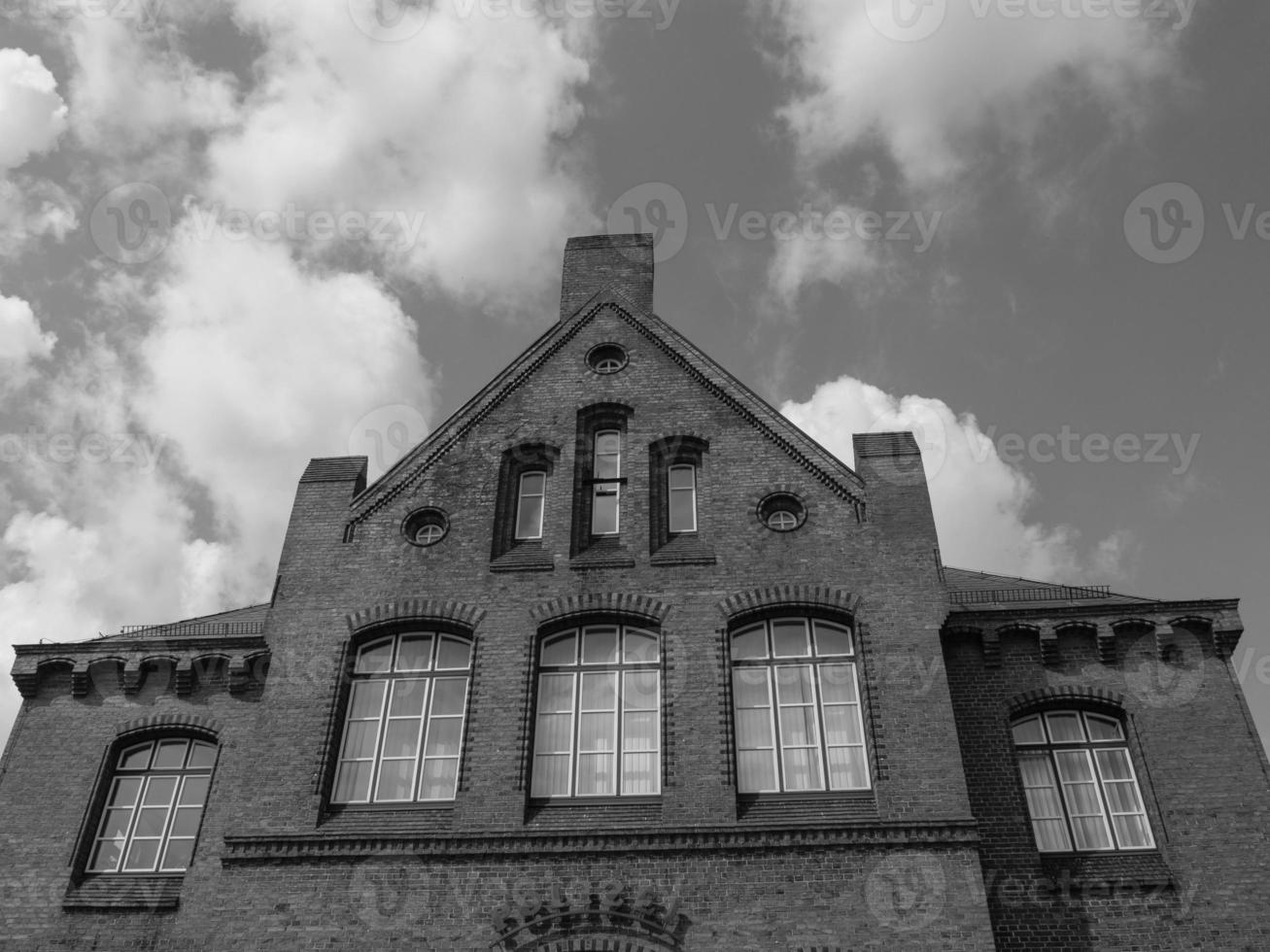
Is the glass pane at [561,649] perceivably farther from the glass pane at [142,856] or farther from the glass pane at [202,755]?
the glass pane at [142,856]

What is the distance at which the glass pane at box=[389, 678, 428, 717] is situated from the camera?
1553cm

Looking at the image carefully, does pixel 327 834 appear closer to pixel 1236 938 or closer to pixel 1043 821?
pixel 1043 821

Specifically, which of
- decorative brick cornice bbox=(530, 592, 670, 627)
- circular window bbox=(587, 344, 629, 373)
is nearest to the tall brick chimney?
circular window bbox=(587, 344, 629, 373)

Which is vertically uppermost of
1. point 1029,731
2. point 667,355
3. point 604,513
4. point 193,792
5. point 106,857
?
point 667,355

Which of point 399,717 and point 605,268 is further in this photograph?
point 605,268

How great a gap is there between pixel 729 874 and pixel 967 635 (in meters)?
5.25

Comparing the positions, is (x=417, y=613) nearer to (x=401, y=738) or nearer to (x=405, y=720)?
(x=405, y=720)

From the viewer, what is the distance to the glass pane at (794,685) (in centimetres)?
1521

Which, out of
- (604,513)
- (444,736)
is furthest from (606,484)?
(444,736)

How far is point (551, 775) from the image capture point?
48.7ft

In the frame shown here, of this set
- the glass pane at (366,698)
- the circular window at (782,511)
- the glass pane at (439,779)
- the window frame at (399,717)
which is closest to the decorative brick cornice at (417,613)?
the window frame at (399,717)

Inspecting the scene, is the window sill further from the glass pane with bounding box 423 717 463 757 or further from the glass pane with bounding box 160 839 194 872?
the glass pane with bounding box 423 717 463 757

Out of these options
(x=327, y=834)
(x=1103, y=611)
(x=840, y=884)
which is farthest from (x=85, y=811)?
(x=1103, y=611)

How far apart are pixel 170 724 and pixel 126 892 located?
2.44 m
